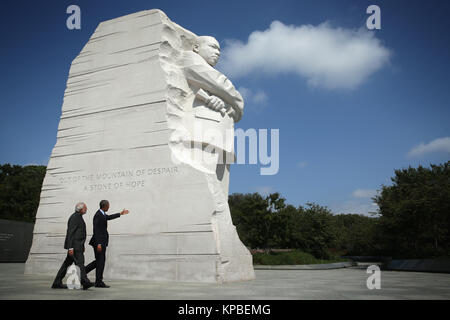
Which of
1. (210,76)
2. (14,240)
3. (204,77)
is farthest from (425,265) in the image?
(14,240)

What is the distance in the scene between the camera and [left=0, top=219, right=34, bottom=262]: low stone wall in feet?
55.7

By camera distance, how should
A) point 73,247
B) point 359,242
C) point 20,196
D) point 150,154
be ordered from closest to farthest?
point 73,247 → point 150,154 → point 20,196 → point 359,242

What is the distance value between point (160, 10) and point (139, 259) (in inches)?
248

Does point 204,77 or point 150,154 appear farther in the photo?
point 204,77

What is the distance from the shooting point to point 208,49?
10125mm

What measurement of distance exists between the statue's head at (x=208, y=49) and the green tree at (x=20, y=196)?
24017 mm

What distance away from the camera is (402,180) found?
3133 cm

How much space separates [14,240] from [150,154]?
12.7 meters

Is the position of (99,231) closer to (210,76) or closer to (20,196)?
(210,76)

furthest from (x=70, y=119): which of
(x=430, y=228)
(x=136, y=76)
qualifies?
(x=430, y=228)

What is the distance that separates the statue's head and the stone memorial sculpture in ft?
0.10

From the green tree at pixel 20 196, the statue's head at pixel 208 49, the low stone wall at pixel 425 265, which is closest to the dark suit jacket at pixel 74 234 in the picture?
the statue's head at pixel 208 49

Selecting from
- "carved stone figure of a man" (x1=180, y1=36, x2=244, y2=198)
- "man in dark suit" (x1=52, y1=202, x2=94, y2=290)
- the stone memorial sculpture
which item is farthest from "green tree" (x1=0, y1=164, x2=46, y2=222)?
"man in dark suit" (x1=52, y1=202, x2=94, y2=290)

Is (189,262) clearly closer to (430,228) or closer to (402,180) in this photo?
(430,228)
